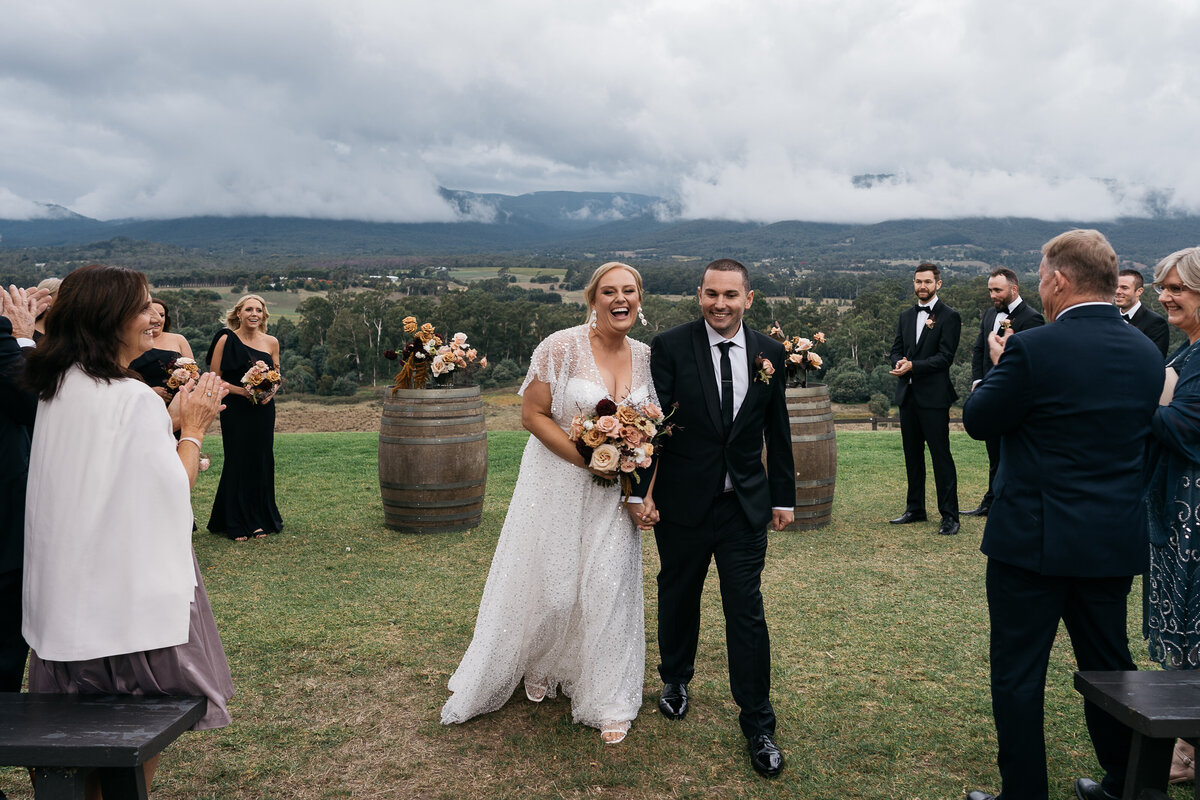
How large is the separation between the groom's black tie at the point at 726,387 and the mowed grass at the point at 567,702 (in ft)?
3.55

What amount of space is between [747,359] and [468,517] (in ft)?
17.0

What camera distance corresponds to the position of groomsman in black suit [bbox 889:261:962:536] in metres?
8.73

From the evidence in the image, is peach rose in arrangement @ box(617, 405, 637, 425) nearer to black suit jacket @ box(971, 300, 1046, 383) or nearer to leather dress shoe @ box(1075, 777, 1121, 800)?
leather dress shoe @ box(1075, 777, 1121, 800)

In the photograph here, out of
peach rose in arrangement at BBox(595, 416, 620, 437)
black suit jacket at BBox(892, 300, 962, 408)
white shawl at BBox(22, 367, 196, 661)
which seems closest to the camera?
white shawl at BBox(22, 367, 196, 661)

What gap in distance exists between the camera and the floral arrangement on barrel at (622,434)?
412cm

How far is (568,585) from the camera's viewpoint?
459 cm

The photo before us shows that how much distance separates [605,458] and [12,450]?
2.56 metres

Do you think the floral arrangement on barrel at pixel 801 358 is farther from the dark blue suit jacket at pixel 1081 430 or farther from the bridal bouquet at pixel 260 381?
the bridal bouquet at pixel 260 381

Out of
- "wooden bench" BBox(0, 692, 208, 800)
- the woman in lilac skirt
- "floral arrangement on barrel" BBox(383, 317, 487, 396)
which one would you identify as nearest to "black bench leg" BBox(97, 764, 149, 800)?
"wooden bench" BBox(0, 692, 208, 800)

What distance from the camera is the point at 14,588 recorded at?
334 cm

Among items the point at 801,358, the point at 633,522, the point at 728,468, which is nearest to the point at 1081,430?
the point at 728,468

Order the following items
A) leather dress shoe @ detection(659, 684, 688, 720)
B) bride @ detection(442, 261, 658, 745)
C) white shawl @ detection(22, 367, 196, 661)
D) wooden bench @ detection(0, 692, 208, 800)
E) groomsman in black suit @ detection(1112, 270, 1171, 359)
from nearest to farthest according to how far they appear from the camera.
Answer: wooden bench @ detection(0, 692, 208, 800)
white shawl @ detection(22, 367, 196, 661)
bride @ detection(442, 261, 658, 745)
leather dress shoe @ detection(659, 684, 688, 720)
groomsman in black suit @ detection(1112, 270, 1171, 359)

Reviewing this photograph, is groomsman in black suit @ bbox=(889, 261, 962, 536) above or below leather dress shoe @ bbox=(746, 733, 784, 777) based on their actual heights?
above

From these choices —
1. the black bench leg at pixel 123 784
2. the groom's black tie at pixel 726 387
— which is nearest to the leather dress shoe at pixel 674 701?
the groom's black tie at pixel 726 387
